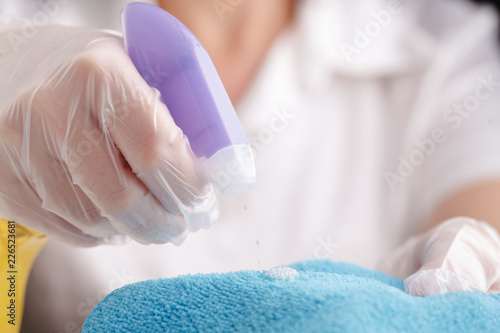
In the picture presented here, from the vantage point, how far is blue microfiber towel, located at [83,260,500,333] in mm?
290

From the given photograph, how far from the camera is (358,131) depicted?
95 centimetres

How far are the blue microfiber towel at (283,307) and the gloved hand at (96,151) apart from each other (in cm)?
10

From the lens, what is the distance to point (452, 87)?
941 mm

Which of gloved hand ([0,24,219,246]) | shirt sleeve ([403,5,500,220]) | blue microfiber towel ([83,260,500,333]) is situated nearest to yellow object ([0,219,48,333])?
gloved hand ([0,24,219,246])

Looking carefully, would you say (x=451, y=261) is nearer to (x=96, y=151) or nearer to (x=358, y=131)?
(x=96, y=151)

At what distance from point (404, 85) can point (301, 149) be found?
259 mm

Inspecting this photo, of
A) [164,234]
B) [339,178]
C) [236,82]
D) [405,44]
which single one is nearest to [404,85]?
[405,44]

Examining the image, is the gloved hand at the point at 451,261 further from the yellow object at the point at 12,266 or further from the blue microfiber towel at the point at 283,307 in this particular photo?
the yellow object at the point at 12,266

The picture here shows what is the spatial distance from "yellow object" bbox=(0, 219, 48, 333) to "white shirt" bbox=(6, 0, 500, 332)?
23 centimetres

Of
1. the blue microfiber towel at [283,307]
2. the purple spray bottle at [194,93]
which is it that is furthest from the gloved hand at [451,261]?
the purple spray bottle at [194,93]

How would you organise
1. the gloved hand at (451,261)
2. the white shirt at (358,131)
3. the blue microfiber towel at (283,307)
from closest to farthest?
the blue microfiber towel at (283,307)
the gloved hand at (451,261)
the white shirt at (358,131)

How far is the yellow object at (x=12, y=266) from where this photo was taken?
48 cm

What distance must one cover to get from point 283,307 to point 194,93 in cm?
20

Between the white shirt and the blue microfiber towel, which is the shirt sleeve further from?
the blue microfiber towel
